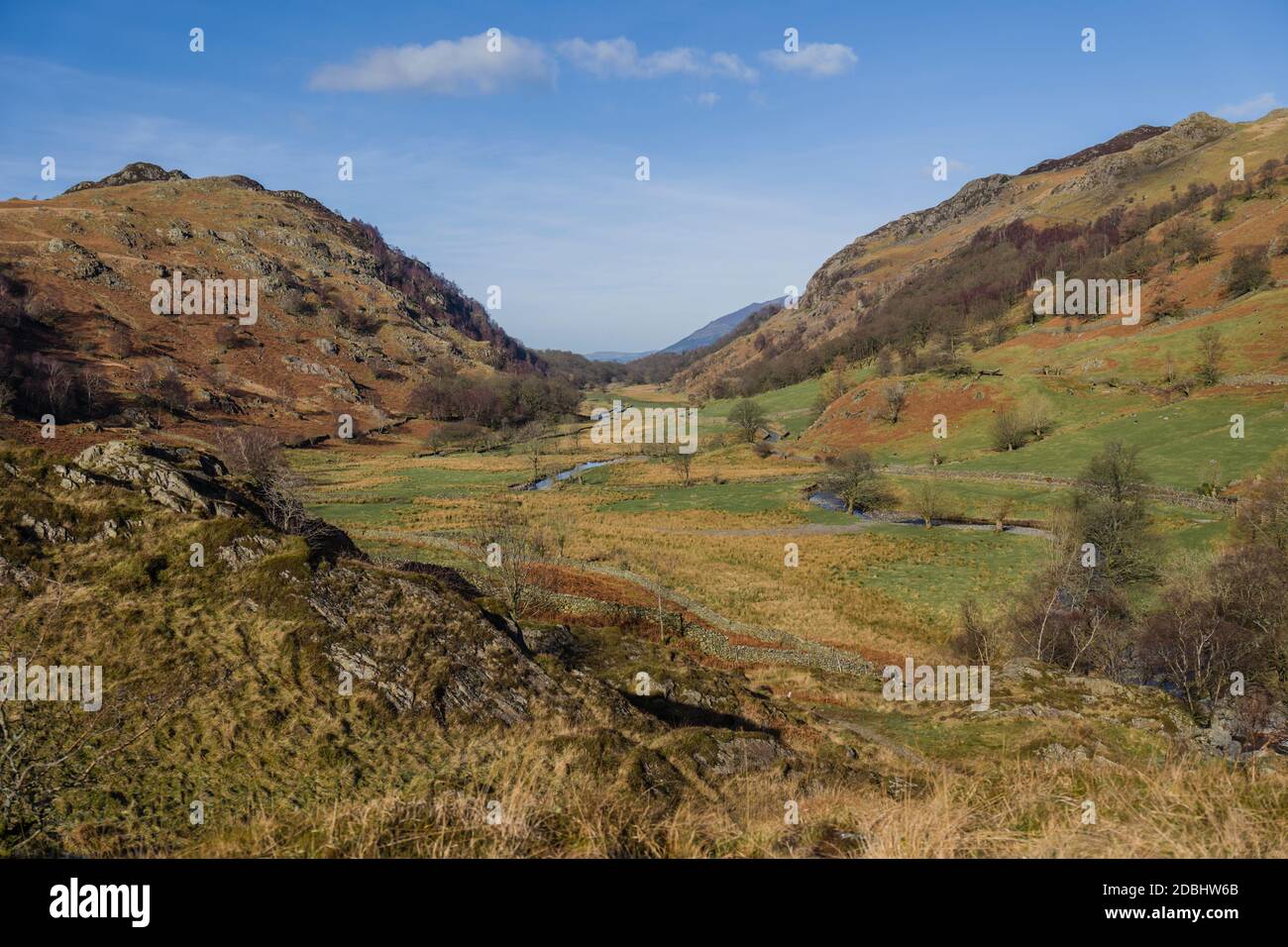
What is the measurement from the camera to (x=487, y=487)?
290 ft

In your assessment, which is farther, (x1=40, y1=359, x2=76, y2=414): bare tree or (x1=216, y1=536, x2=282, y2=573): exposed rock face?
(x1=40, y1=359, x2=76, y2=414): bare tree

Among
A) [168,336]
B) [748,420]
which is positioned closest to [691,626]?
[748,420]

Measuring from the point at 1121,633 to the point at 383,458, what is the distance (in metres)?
114

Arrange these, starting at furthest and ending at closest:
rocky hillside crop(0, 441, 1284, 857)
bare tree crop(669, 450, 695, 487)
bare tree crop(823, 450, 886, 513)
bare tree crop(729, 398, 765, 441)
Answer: bare tree crop(729, 398, 765, 441)
bare tree crop(669, 450, 695, 487)
bare tree crop(823, 450, 886, 513)
rocky hillside crop(0, 441, 1284, 857)

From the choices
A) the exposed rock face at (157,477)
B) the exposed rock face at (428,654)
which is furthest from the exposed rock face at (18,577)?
the exposed rock face at (428,654)

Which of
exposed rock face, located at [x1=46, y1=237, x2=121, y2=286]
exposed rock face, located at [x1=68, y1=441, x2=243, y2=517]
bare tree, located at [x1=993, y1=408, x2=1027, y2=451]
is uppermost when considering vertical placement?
exposed rock face, located at [x1=46, y1=237, x2=121, y2=286]

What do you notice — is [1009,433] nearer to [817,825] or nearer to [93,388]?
[817,825]

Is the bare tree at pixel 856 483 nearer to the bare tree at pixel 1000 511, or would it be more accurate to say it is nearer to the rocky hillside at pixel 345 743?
the bare tree at pixel 1000 511

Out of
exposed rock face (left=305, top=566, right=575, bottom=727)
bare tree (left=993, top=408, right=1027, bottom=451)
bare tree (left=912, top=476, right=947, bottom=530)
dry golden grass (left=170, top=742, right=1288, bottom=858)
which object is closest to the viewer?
dry golden grass (left=170, top=742, right=1288, bottom=858)

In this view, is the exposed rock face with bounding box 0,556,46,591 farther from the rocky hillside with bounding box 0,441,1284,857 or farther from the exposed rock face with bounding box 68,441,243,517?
the exposed rock face with bounding box 68,441,243,517

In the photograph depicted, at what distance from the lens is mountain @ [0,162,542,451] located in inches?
4072

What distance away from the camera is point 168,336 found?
138 m

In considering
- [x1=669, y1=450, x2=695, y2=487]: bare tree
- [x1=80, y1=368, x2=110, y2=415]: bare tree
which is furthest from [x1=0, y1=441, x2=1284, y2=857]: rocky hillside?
[x1=80, y1=368, x2=110, y2=415]: bare tree

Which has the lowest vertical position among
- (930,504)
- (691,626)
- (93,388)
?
(691,626)
